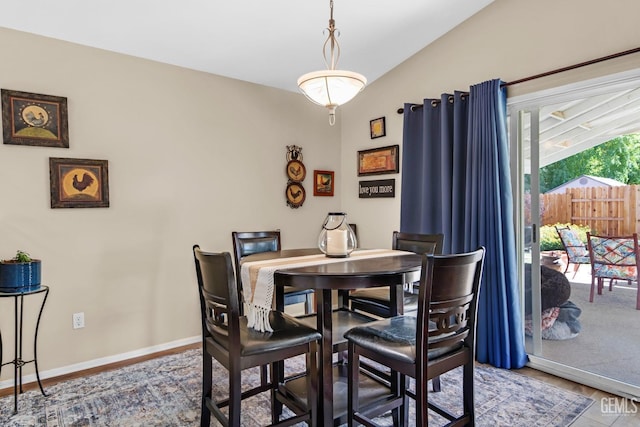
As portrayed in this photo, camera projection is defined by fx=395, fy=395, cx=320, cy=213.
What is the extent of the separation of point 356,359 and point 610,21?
2454 mm

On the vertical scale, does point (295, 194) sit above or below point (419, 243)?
above

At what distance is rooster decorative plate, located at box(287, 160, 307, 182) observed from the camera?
3.96m

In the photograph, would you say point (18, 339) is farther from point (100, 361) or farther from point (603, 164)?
point (603, 164)

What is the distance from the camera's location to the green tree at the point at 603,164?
2.46 m

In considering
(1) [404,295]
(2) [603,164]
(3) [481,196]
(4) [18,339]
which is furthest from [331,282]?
(4) [18,339]

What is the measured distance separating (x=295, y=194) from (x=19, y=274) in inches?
92.6

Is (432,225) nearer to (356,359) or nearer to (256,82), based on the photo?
(356,359)

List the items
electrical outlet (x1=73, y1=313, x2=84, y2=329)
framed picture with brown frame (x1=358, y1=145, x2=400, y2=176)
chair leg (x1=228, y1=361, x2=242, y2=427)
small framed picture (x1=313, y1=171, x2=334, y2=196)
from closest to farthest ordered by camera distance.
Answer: chair leg (x1=228, y1=361, x2=242, y2=427), electrical outlet (x1=73, y1=313, x2=84, y2=329), framed picture with brown frame (x1=358, y1=145, x2=400, y2=176), small framed picture (x1=313, y1=171, x2=334, y2=196)

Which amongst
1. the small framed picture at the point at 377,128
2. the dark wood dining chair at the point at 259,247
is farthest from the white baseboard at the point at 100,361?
the small framed picture at the point at 377,128

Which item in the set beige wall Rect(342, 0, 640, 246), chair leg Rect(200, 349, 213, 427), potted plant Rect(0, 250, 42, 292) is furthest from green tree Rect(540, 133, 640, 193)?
potted plant Rect(0, 250, 42, 292)

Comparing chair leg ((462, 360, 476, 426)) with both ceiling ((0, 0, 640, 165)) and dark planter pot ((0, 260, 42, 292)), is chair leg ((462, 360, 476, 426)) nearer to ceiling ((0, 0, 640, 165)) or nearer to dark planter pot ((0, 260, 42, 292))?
ceiling ((0, 0, 640, 165))

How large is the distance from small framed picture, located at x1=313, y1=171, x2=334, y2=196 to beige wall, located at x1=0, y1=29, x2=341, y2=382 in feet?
1.32

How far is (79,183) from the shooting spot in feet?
9.22

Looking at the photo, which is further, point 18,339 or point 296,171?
point 296,171
